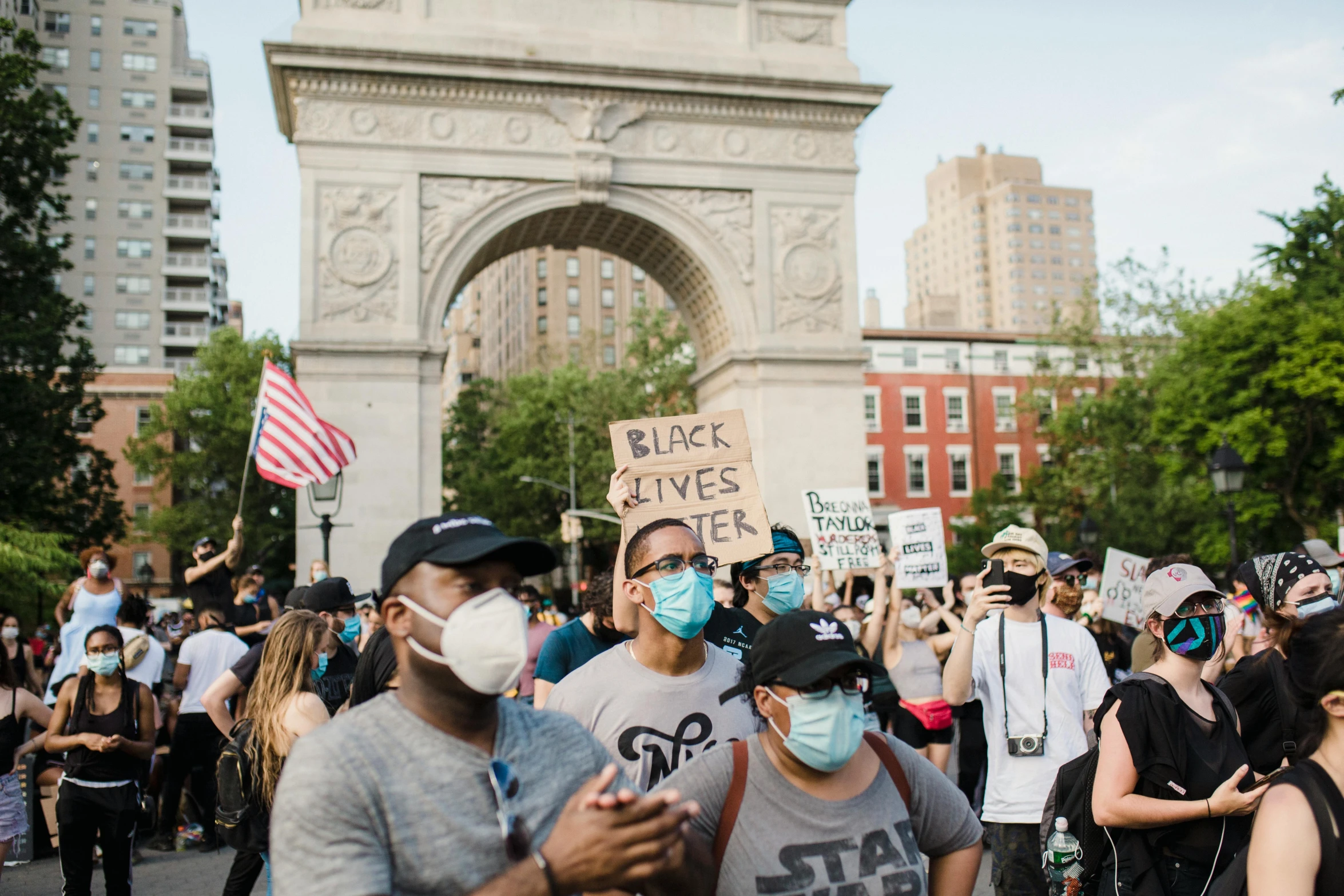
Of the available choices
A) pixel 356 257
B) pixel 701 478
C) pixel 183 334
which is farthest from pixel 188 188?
pixel 701 478

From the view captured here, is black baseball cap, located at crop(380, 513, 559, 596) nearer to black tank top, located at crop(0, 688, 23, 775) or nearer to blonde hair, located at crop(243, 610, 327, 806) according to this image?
blonde hair, located at crop(243, 610, 327, 806)

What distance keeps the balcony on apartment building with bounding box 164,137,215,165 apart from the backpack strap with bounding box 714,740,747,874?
83127mm

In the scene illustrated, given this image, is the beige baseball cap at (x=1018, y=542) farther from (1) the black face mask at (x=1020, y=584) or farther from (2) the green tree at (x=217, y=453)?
(2) the green tree at (x=217, y=453)

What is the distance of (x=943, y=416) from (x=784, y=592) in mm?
A: 54062

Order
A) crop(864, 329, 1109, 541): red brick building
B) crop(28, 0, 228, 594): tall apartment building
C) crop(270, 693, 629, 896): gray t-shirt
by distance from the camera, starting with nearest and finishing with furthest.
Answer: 1. crop(270, 693, 629, 896): gray t-shirt
2. crop(864, 329, 1109, 541): red brick building
3. crop(28, 0, 228, 594): tall apartment building

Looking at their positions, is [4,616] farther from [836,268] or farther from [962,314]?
[962,314]

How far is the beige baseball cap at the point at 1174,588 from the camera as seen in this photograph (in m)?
4.52

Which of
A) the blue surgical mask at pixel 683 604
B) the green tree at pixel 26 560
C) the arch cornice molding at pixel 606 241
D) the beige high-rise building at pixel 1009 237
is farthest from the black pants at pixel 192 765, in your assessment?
the beige high-rise building at pixel 1009 237

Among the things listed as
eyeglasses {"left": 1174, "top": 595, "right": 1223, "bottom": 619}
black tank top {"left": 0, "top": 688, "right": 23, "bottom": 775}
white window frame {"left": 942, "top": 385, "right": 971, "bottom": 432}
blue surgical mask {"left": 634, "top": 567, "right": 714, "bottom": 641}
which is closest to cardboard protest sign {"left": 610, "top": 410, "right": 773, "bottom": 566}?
blue surgical mask {"left": 634, "top": 567, "right": 714, "bottom": 641}

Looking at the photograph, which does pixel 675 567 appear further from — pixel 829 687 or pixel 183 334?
pixel 183 334

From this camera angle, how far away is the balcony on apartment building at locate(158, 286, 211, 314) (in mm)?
76000

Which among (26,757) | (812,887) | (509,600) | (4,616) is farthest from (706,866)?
(4,616)

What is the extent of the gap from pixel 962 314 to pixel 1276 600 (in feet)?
603

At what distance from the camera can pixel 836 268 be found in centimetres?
2847
